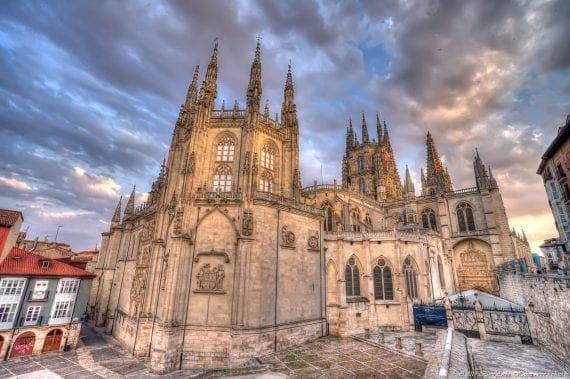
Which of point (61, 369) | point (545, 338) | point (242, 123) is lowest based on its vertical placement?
point (61, 369)

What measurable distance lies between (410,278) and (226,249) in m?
19.5

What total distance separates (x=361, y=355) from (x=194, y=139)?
2062 cm

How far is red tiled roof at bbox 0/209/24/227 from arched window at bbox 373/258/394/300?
33.7 metres

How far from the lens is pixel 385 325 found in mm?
24891

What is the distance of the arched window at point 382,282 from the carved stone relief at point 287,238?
11.0m

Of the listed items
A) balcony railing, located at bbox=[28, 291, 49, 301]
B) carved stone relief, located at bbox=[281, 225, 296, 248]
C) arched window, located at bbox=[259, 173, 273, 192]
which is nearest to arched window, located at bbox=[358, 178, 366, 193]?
arched window, located at bbox=[259, 173, 273, 192]

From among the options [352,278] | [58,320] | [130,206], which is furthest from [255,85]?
[130,206]

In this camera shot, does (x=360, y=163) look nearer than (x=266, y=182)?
No

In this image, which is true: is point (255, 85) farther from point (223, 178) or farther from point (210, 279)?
point (210, 279)

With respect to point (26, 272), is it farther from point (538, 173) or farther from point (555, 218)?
point (538, 173)

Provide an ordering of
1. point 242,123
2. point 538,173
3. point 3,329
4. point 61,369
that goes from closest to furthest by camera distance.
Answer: point 61,369
point 3,329
point 242,123
point 538,173

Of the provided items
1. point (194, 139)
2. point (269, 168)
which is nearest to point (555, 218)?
point (269, 168)

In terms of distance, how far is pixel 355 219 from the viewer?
37.7m

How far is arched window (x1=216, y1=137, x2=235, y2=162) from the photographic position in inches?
915
